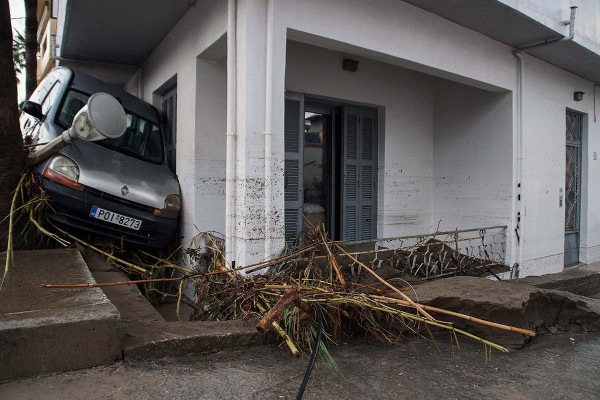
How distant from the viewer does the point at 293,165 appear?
564 cm

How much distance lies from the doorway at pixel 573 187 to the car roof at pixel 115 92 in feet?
23.2

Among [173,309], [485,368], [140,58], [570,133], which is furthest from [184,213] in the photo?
[570,133]

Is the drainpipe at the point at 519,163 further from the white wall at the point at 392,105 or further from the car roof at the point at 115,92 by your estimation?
the car roof at the point at 115,92

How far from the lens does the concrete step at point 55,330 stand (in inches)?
83.4

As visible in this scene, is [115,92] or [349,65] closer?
[115,92]

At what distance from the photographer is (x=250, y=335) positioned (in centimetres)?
287

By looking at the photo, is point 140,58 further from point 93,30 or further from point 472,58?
point 472,58

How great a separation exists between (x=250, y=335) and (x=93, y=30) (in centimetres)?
532

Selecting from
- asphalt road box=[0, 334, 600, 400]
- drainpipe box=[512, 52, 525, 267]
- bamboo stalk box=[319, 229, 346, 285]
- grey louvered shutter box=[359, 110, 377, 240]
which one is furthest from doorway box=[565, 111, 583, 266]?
bamboo stalk box=[319, 229, 346, 285]

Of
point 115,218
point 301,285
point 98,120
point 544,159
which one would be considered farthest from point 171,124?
point 544,159

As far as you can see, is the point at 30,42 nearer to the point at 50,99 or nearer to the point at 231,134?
the point at 50,99

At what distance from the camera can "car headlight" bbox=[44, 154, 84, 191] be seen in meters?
4.37

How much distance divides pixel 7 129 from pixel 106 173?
1.09m

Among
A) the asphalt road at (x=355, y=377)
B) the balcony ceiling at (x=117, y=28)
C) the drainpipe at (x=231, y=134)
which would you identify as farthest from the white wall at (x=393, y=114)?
the asphalt road at (x=355, y=377)
